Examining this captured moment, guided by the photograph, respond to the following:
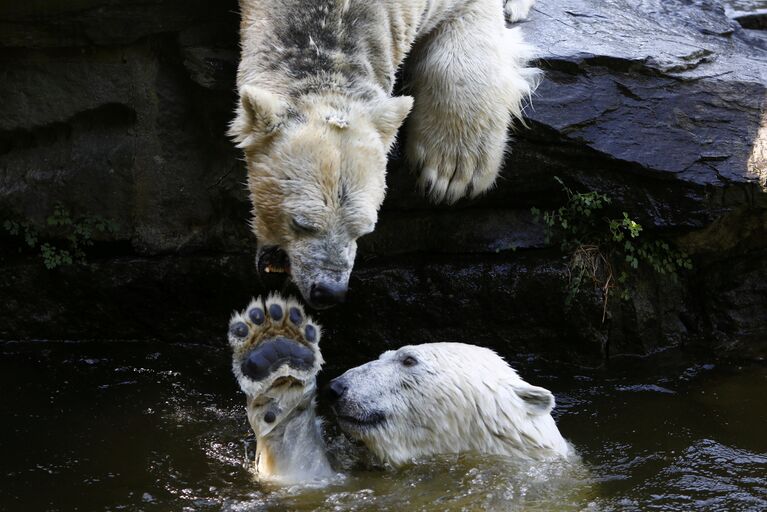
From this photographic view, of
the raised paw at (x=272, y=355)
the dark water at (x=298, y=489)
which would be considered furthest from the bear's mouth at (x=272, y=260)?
the dark water at (x=298, y=489)

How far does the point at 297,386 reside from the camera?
376 cm

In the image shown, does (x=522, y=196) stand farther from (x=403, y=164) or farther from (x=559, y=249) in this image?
(x=403, y=164)

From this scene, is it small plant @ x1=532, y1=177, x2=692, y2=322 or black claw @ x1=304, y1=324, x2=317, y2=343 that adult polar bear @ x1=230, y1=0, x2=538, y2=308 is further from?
small plant @ x1=532, y1=177, x2=692, y2=322

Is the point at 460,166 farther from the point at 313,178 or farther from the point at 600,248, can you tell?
the point at 313,178

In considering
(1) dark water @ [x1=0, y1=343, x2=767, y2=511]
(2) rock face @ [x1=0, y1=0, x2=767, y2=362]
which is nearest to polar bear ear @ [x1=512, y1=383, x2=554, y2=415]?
(1) dark water @ [x1=0, y1=343, x2=767, y2=511]

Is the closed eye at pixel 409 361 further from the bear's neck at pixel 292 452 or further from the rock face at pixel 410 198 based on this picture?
the rock face at pixel 410 198

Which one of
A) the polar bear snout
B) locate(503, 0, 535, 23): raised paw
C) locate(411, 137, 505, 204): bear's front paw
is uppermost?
locate(503, 0, 535, 23): raised paw

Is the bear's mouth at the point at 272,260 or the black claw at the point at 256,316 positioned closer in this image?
the black claw at the point at 256,316

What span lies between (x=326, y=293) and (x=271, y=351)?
0.32 meters

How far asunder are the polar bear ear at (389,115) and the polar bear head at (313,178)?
66 mm

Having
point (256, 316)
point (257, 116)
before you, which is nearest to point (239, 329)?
point (256, 316)

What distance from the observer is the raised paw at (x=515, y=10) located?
18.3ft

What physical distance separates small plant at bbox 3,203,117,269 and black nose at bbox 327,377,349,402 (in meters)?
1.78

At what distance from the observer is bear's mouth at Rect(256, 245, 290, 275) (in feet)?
→ 12.6
